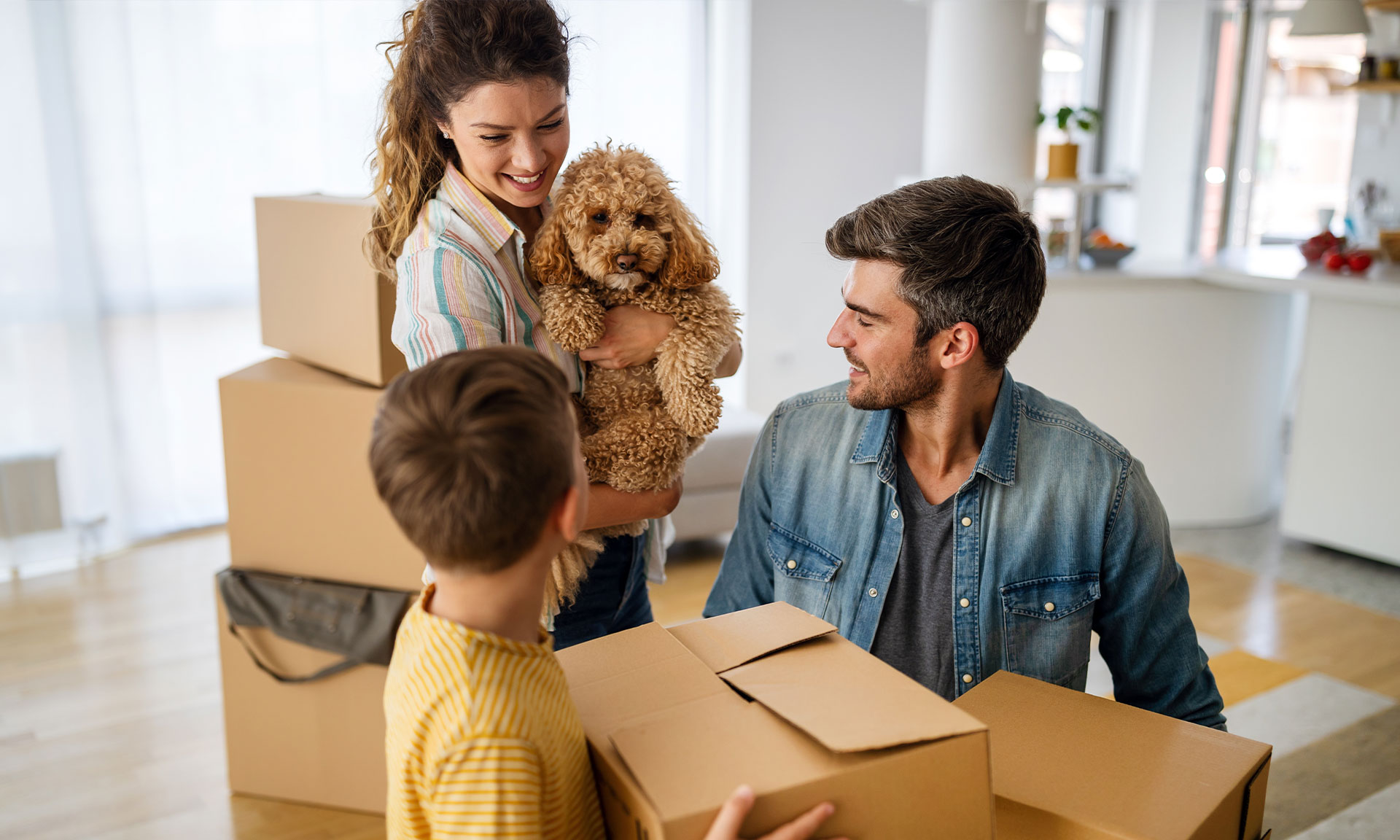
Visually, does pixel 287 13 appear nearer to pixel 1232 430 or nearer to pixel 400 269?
pixel 400 269

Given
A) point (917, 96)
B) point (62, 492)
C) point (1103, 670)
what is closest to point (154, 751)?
point (62, 492)

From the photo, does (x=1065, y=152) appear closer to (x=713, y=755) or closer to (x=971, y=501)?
(x=971, y=501)

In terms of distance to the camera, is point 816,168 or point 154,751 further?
point 816,168

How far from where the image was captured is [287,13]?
12.4 feet

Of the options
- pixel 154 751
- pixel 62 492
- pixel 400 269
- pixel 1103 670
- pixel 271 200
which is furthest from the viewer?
pixel 62 492

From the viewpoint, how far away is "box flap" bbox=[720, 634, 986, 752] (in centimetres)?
84

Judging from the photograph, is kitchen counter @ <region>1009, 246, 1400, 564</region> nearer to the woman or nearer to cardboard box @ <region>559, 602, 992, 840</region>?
the woman

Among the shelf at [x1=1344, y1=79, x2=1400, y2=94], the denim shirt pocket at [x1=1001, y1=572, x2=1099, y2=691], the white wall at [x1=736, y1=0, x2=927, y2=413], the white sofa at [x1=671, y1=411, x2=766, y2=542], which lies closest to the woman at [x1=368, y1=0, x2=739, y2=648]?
the denim shirt pocket at [x1=1001, y1=572, x2=1099, y2=691]

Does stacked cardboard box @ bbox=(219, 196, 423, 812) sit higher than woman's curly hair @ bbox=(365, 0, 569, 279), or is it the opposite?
woman's curly hair @ bbox=(365, 0, 569, 279)

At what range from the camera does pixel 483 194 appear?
4.51 feet

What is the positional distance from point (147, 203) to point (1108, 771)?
383cm

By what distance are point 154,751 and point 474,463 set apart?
2.16 m

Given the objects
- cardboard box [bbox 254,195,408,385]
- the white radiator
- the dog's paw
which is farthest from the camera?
the white radiator

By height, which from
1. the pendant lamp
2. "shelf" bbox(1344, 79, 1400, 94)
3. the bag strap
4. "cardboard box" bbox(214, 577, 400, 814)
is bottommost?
"cardboard box" bbox(214, 577, 400, 814)
